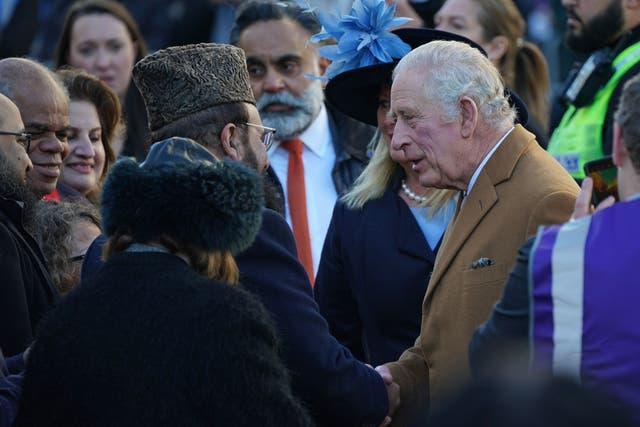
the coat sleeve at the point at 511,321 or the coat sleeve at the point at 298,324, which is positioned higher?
the coat sleeve at the point at 511,321

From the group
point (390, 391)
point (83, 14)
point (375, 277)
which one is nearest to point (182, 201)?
point (390, 391)

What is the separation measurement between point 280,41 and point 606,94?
174cm

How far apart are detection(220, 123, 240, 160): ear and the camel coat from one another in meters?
0.81

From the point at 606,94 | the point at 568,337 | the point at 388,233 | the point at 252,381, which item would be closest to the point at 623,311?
the point at 568,337

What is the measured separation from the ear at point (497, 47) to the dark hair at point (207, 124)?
3.28 m

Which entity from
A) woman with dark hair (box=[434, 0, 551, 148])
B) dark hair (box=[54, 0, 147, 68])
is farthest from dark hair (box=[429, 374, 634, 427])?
dark hair (box=[54, 0, 147, 68])

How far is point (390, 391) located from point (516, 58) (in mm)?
3392

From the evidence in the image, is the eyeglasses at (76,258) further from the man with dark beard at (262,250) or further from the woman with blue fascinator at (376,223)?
the woman with blue fascinator at (376,223)

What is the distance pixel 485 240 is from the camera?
3873mm

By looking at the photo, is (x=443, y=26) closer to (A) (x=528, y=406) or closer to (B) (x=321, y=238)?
(B) (x=321, y=238)

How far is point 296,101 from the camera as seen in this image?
6207mm

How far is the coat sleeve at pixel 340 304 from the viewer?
488 cm

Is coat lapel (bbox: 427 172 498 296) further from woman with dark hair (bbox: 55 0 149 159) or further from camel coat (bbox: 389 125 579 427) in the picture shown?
woman with dark hair (bbox: 55 0 149 159)

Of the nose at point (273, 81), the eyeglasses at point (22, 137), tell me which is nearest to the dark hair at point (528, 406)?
the eyeglasses at point (22, 137)
